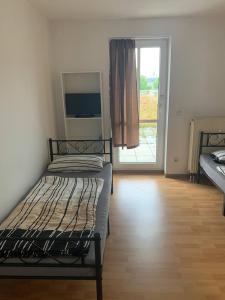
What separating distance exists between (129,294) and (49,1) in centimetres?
299

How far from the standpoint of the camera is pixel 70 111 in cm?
369

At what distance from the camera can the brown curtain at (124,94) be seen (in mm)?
3537

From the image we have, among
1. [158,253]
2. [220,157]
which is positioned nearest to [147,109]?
[220,157]

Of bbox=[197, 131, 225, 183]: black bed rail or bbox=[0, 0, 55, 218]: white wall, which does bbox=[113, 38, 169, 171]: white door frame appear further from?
bbox=[0, 0, 55, 218]: white wall

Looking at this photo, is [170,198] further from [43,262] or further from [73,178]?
[43,262]

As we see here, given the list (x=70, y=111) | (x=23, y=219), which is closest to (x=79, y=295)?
(x=23, y=219)

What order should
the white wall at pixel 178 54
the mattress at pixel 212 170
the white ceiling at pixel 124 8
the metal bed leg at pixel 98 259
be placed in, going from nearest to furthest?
the metal bed leg at pixel 98 259 → the white ceiling at pixel 124 8 → the mattress at pixel 212 170 → the white wall at pixel 178 54

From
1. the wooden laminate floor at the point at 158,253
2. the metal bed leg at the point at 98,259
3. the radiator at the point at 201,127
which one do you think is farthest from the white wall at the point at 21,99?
the radiator at the point at 201,127

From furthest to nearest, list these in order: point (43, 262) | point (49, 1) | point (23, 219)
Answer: point (49, 1), point (23, 219), point (43, 262)

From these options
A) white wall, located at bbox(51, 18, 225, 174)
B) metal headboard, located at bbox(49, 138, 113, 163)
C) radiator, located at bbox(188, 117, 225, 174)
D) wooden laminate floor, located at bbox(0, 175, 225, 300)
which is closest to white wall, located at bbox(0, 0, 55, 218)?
white wall, located at bbox(51, 18, 225, 174)

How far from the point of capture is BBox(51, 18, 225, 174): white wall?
11.2ft

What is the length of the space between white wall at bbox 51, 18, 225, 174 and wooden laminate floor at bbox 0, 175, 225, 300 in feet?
4.04

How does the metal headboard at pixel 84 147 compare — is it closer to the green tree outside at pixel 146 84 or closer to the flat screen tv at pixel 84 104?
the flat screen tv at pixel 84 104

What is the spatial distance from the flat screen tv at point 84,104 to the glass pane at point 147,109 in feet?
2.40
